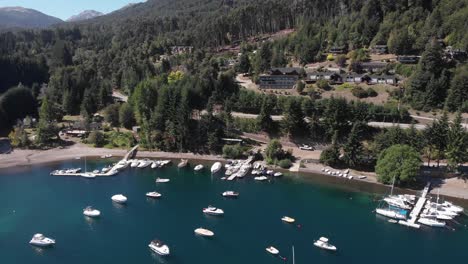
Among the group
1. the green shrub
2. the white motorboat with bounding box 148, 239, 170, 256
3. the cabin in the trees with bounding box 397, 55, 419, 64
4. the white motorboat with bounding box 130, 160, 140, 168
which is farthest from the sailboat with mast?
the cabin in the trees with bounding box 397, 55, 419, 64

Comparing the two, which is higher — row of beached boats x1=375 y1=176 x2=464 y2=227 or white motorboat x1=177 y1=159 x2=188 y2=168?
white motorboat x1=177 y1=159 x2=188 y2=168

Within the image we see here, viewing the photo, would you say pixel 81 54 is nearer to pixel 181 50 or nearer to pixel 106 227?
pixel 181 50

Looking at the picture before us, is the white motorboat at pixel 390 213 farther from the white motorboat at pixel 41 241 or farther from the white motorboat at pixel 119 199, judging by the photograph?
the white motorboat at pixel 41 241

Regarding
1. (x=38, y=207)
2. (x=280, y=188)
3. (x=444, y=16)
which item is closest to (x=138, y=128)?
(x=38, y=207)

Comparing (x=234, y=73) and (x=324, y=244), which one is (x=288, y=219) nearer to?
(x=324, y=244)

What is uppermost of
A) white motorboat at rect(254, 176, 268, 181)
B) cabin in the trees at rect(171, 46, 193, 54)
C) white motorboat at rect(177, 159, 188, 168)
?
cabin in the trees at rect(171, 46, 193, 54)

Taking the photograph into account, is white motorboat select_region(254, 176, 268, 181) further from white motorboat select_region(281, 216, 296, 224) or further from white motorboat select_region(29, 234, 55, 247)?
white motorboat select_region(29, 234, 55, 247)

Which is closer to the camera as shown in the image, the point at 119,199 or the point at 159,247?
the point at 159,247

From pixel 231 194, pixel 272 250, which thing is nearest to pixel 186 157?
pixel 231 194
